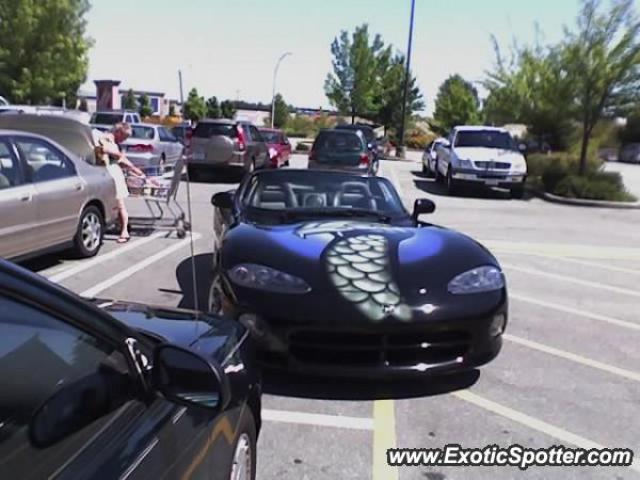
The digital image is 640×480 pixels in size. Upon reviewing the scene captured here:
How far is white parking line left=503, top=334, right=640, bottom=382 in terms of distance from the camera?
485 centimetres

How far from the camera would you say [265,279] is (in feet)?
13.9

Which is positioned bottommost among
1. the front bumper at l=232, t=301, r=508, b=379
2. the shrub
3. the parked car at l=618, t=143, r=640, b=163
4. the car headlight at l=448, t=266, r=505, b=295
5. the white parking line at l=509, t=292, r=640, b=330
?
the parked car at l=618, t=143, r=640, b=163

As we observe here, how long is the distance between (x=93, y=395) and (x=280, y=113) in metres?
66.4

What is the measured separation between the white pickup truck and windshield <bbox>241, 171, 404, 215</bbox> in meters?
11.6

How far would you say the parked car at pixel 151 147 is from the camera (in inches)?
787

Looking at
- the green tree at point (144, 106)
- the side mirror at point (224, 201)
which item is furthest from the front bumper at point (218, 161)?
the green tree at point (144, 106)

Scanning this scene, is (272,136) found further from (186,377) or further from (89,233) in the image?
(186,377)

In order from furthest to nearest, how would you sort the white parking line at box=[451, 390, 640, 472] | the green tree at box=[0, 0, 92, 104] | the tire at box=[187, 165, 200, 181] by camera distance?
Result: the green tree at box=[0, 0, 92, 104] < the tire at box=[187, 165, 200, 181] < the white parking line at box=[451, 390, 640, 472]

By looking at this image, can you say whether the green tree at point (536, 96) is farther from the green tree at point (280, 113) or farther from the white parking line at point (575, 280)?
the green tree at point (280, 113)

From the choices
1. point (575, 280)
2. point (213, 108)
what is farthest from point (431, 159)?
point (213, 108)

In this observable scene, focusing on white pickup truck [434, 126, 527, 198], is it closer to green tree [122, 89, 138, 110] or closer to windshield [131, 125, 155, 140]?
windshield [131, 125, 155, 140]

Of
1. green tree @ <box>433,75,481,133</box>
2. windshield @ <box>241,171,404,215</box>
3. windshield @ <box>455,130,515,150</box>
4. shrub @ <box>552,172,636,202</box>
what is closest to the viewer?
windshield @ <box>241,171,404,215</box>

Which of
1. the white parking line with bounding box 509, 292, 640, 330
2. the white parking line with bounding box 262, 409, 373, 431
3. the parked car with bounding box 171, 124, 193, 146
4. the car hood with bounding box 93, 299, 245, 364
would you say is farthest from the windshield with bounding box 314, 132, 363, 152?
the car hood with bounding box 93, 299, 245, 364

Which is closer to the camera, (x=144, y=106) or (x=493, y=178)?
(x=493, y=178)
